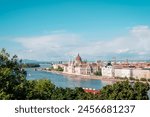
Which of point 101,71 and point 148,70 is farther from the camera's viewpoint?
point 101,71

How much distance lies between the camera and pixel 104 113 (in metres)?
0.86

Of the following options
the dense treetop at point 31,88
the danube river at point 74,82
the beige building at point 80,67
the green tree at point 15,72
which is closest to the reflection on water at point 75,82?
the danube river at point 74,82

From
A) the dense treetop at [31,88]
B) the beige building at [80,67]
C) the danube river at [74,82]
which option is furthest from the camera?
the beige building at [80,67]

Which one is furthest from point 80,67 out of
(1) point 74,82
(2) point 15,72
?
(2) point 15,72

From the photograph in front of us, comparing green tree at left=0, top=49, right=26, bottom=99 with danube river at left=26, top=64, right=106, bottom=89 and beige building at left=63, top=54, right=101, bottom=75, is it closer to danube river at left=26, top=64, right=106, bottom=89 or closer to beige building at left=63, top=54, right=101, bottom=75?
danube river at left=26, top=64, right=106, bottom=89

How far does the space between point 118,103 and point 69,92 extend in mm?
7739

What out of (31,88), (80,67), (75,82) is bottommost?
(75,82)

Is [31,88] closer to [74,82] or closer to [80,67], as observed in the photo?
[74,82]

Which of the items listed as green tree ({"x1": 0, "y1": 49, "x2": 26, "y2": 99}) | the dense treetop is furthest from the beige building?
green tree ({"x1": 0, "y1": 49, "x2": 26, "y2": 99})

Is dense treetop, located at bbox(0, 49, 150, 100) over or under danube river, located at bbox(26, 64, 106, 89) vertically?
over

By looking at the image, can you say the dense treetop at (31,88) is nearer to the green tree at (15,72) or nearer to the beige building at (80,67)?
the green tree at (15,72)

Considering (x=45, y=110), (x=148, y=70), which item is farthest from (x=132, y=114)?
(x=148, y=70)

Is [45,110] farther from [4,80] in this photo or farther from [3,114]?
[4,80]

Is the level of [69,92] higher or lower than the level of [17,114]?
lower
